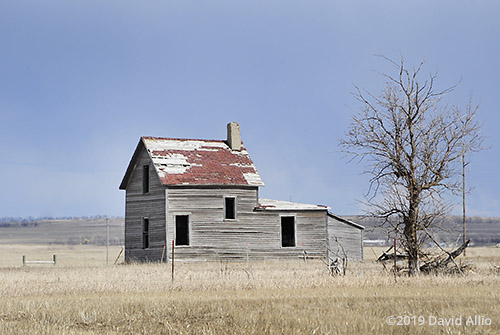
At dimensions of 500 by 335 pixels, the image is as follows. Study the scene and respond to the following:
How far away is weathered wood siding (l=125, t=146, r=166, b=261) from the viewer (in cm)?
3688

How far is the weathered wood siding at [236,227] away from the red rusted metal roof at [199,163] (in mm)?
488

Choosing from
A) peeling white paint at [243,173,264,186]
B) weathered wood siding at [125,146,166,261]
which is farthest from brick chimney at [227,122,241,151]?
weathered wood siding at [125,146,166,261]

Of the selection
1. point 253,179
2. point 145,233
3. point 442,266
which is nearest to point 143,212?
point 145,233

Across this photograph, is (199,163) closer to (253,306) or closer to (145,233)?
(145,233)

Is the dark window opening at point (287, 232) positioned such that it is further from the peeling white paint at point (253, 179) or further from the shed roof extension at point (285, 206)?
the peeling white paint at point (253, 179)

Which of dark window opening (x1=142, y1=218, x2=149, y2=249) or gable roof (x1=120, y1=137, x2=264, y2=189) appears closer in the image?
gable roof (x1=120, y1=137, x2=264, y2=189)

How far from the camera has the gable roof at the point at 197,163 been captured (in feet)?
122

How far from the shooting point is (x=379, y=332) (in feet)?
35.8

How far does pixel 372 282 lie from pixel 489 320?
8.03m

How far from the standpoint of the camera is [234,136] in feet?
134

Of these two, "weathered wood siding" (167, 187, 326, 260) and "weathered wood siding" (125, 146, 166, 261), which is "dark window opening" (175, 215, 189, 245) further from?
"weathered wood siding" (167, 187, 326, 260)

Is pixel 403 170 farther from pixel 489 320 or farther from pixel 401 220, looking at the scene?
pixel 489 320

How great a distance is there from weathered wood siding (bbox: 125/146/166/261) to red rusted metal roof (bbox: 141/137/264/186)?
691mm

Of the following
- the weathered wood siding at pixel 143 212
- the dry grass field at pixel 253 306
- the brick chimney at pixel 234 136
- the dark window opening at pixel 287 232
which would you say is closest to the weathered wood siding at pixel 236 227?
the weathered wood siding at pixel 143 212
